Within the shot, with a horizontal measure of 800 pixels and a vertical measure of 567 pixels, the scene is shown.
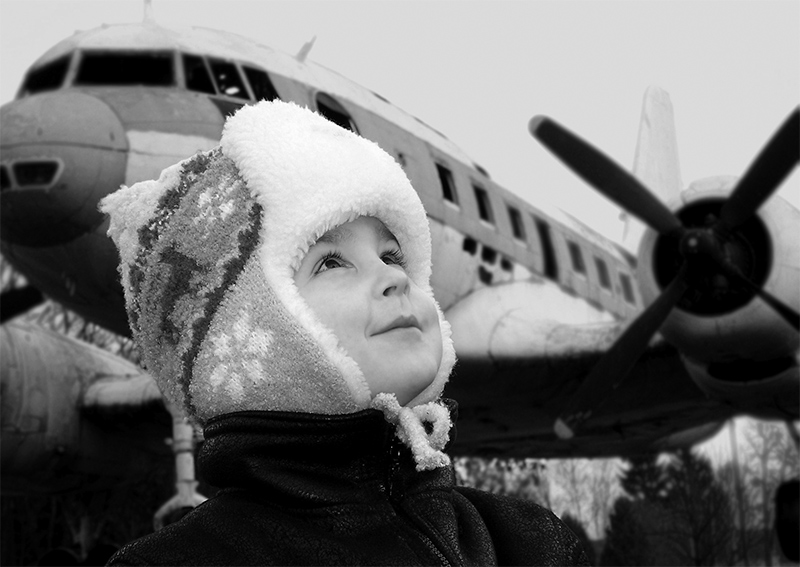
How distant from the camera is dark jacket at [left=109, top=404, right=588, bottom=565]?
148cm

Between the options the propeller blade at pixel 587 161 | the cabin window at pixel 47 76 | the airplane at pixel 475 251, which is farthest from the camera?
the propeller blade at pixel 587 161

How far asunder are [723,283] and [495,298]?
92.3 inches

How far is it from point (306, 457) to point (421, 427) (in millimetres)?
204

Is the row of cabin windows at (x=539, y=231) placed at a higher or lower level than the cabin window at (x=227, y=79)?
lower

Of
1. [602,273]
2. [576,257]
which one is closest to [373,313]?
[576,257]

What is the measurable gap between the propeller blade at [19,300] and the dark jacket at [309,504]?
7.13m

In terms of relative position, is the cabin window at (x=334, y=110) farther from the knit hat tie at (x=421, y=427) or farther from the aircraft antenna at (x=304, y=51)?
the knit hat tie at (x=421, y=427)

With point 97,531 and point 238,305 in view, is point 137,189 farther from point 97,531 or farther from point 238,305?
point 97,531

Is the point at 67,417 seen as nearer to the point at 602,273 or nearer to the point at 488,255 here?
the point at 488,255

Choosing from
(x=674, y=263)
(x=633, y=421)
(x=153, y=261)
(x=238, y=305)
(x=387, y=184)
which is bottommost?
(x=238, y=305)

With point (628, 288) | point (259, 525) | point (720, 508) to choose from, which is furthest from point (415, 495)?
point (720, 508)

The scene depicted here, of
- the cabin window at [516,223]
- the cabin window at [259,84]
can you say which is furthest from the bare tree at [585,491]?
the cabin window at [259,84]

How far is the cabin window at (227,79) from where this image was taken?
7191 mm

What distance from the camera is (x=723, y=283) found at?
6.96 m
